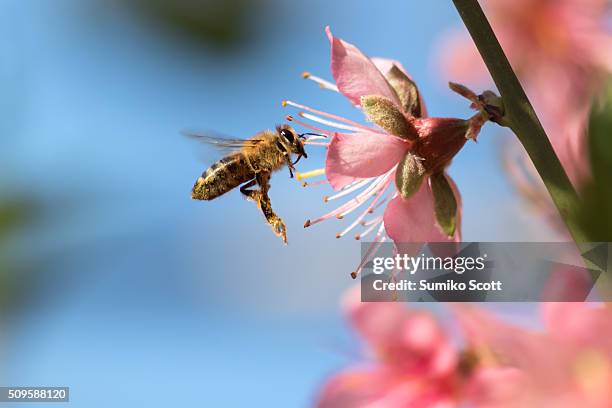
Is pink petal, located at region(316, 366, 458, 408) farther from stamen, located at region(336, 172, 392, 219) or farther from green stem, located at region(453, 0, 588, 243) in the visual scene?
green stem, located at region(453, 0, 588, 243)

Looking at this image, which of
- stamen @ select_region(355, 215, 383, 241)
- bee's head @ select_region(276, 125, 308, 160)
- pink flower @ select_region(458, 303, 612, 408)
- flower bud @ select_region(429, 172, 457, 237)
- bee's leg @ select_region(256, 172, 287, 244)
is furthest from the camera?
bee's head @ select_region(276, 125, 308, 160)

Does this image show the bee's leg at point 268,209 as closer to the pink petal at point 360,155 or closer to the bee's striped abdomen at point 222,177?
the bee's striped abdomen at point 222,177

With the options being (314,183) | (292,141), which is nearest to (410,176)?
(314,183)

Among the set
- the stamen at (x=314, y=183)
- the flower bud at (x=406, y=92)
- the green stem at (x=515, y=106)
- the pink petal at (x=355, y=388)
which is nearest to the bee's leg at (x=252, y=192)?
the stamen at (x=314, y=183)

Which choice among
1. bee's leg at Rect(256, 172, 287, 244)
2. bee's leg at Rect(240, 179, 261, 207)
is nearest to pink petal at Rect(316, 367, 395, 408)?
bee's leg at Rect(256, 172, 287, 244)

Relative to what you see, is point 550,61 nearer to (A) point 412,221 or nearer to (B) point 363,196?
(B) point 363,196

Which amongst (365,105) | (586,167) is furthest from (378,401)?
(586,167)
